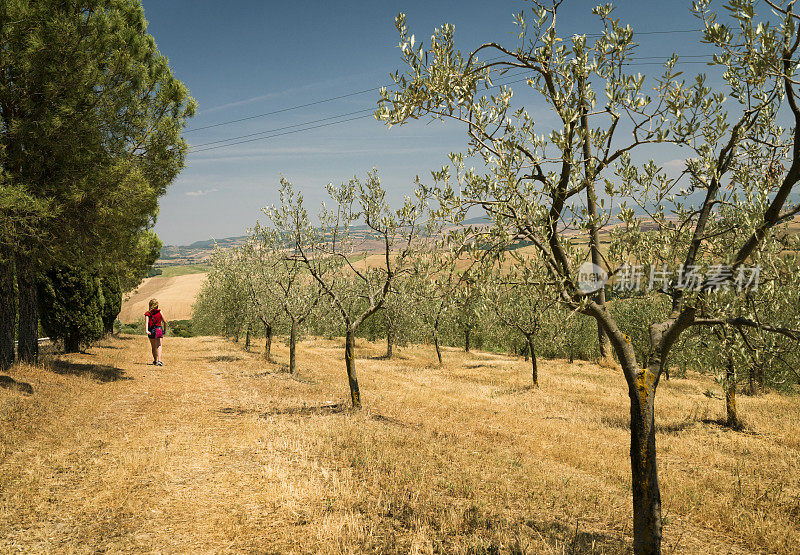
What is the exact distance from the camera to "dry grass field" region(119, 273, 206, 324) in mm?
124750

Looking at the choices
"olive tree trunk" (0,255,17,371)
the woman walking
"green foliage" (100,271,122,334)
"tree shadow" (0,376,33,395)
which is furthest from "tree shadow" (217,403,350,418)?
"green foliage" (100,271,122,334)

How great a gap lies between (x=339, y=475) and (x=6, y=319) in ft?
46.8

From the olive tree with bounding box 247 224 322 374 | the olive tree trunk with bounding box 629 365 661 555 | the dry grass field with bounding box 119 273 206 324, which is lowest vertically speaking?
the dry grass field with bounding box 119 273 206 324

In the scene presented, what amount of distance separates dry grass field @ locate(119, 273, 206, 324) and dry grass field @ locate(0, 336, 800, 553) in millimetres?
103213

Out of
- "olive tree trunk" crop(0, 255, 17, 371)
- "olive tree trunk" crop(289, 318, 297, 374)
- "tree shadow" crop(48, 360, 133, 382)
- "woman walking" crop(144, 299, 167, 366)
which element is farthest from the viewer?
"olive tree trunk" crop(289, 318, 297, 374)

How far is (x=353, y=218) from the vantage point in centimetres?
1814

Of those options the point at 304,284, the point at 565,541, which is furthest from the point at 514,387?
the point at 565,541

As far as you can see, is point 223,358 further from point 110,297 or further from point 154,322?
point 154,322

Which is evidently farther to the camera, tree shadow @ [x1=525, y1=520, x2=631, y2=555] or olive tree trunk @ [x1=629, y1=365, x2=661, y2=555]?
tree shadow @ [x1=525, y1=520, x2=631, y2=555]

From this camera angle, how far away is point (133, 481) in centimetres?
853

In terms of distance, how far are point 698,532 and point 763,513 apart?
6.24 ft

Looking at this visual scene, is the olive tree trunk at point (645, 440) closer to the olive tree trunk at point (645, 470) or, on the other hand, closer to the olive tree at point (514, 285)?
the olive tree trunk at point (645, 470)

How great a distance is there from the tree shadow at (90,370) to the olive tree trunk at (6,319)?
76.0 inches

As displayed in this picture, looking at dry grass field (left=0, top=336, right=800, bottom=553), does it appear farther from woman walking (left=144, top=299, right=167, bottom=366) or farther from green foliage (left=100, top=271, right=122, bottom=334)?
green foliage (left=100, top=271, right=122, bottom=334)
